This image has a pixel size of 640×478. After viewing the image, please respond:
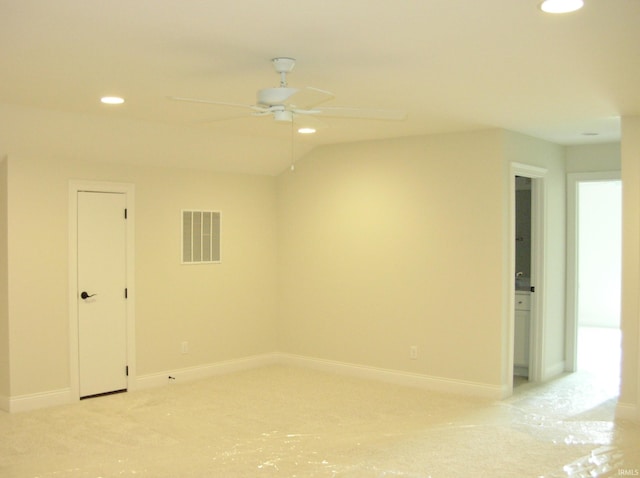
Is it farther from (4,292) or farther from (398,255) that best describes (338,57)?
(4,292)

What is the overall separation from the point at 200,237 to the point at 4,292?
1935mm

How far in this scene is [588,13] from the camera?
104 inches

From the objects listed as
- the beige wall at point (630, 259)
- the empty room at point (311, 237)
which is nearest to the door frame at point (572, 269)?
the empty room at point (311, 237)

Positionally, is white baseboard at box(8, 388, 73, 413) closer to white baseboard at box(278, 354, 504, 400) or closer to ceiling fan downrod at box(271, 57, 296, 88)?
white baseboard at box(278, 354, 504, 400)

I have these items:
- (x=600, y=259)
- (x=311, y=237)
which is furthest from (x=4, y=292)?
(x=600, y=259)

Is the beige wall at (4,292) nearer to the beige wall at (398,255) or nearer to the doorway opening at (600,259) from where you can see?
the beige wall at (398,255)

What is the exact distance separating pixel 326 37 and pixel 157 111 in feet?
7.34

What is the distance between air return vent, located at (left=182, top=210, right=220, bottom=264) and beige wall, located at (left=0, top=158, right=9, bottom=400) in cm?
168

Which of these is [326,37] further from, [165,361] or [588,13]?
[165,361]

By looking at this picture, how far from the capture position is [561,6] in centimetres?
252

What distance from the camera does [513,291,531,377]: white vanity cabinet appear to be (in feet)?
21.1

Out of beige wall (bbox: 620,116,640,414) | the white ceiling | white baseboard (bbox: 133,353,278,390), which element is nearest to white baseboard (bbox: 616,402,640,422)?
beige wall (bbox: 620,116,640,414)

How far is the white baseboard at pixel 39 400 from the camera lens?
5145mm

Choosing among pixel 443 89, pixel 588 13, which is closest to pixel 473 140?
pixel 443 89
